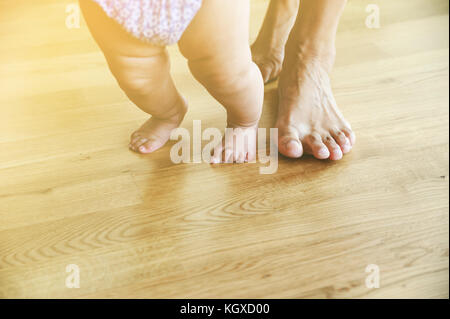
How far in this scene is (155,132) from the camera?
Answer: 0.90 m

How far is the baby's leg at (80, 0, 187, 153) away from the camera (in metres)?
0.67

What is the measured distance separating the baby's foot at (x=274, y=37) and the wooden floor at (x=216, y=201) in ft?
0.21

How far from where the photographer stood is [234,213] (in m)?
0.77

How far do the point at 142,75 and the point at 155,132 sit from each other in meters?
0.19

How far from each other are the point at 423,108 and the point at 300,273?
528 mm

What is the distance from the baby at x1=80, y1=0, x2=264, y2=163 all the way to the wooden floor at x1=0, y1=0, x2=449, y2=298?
0.11 m
